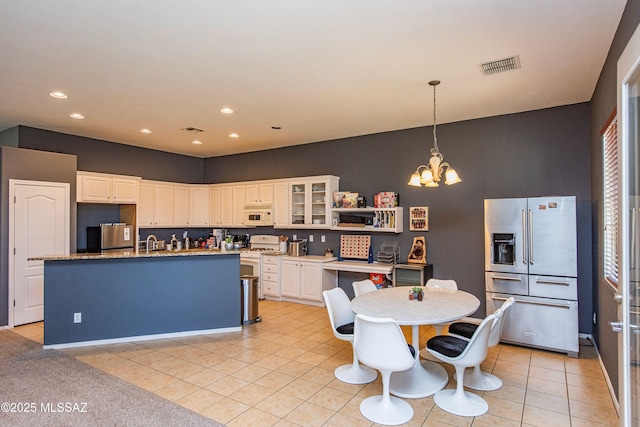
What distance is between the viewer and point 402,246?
566 cm

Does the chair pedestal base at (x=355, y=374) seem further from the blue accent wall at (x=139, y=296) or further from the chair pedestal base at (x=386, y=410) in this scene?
the blue accent wall at (x=139, y=296)

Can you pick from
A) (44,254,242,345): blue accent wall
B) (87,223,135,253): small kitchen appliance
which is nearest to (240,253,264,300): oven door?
(44,254,242,345): blue accent wall

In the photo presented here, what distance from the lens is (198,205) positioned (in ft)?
25.0

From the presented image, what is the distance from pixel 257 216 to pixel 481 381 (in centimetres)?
477

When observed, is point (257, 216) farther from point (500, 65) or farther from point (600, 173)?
point (600, 173)

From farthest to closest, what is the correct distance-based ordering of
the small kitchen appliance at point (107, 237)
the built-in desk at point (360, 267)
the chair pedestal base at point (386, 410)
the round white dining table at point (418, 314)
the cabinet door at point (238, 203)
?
1. the cabinet door at point (238, 203)
2. the small kitchen appliance at point (107, 237)
3. the built-in desk at point (360, 267)
4. the round white dining table at point (418, 314)
5. the chair pedestal base at point (386, 410)

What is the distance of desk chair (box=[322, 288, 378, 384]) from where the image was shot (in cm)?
329

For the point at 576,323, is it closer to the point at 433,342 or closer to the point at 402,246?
the point at 433,342

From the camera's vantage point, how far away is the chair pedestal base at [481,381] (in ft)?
10.3

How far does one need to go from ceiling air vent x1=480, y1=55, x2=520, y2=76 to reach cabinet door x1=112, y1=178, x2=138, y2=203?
5714 mm

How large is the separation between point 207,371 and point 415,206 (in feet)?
12.1

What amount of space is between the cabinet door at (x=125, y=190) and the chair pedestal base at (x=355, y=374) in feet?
15.7

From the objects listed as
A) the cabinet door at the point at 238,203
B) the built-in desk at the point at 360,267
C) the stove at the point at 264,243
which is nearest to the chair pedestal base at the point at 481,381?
the built-in desk at the point at 360,267

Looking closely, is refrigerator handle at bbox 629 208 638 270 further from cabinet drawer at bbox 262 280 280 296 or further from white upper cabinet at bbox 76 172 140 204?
white upper cabinet at bbox 76 172 140 204
